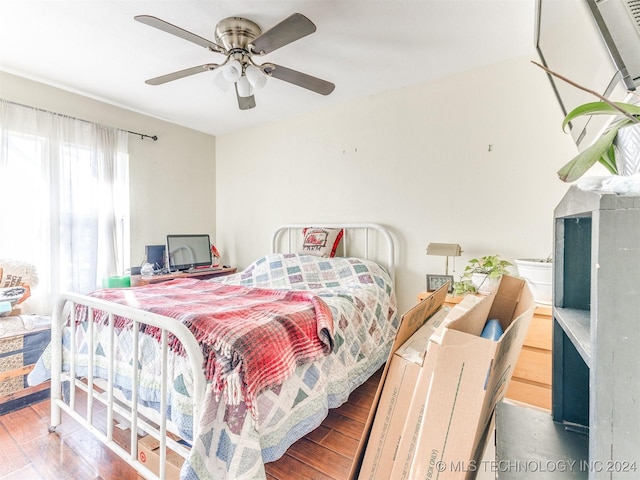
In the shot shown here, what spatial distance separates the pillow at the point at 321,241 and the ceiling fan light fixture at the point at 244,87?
140cm

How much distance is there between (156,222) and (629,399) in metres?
3.76

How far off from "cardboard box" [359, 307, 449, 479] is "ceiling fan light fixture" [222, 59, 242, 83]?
1790mm

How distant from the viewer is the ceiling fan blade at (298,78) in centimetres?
184

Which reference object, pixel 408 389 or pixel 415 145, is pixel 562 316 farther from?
pixel 415 145

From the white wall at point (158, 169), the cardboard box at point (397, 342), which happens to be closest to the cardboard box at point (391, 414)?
the cardboard box at point (397, 342)

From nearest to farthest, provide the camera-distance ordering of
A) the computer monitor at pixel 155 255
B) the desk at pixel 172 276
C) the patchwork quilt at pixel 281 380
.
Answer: the patchwork quilt at pixel 281 380 < the desk at pixel 172 276 < the computer monitor at pixel 155 255

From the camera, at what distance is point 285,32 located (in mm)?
1502

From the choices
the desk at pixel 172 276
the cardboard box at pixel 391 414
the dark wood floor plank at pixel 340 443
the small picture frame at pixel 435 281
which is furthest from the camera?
the desk at pixel 172 276

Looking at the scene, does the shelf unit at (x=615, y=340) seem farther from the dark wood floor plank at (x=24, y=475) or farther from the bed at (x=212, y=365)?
the dark wood floor plank at (x=24, y=475)

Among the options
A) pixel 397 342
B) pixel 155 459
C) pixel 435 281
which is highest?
pixel 397 342

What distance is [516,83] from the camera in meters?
2.25

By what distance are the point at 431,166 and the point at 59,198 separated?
3150mm

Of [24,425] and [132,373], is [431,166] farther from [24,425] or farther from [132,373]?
[24,425]

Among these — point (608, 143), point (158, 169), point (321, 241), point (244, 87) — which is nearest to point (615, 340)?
point (608, 143)
